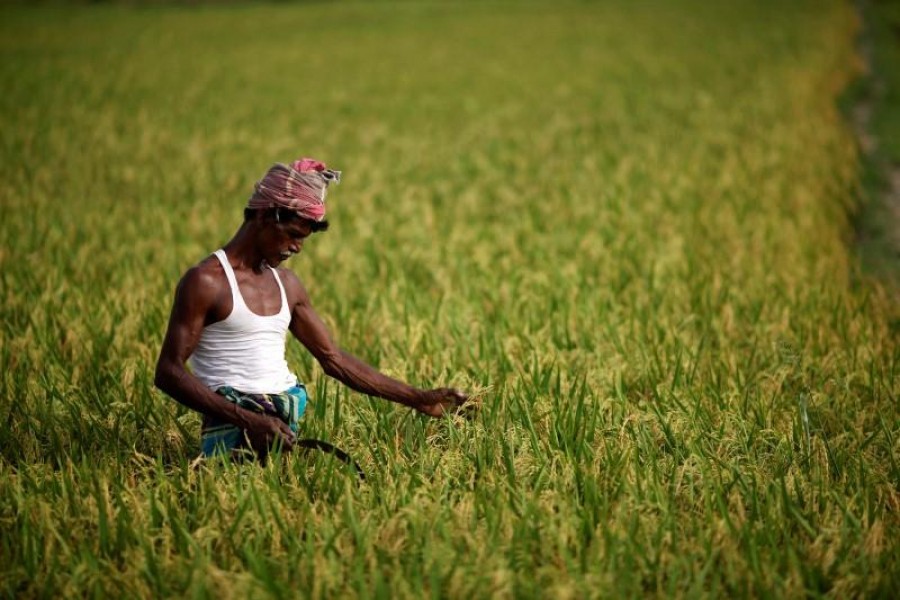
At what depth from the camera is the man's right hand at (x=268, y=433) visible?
105 inches

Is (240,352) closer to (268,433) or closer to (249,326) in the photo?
(249,326)

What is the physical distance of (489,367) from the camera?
154 inches

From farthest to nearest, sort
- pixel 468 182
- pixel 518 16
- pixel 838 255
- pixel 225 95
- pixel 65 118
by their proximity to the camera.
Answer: pixel 518 16 → pixel 225 95 → pixel 65 118 → pixel 468 182 → pixel 838 255

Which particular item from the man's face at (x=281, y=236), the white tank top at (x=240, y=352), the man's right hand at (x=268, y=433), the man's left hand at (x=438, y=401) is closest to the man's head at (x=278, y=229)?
the man's face at (x=281, y=236)

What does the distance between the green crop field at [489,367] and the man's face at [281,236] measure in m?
0.61

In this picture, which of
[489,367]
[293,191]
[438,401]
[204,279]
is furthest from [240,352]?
[489,367]

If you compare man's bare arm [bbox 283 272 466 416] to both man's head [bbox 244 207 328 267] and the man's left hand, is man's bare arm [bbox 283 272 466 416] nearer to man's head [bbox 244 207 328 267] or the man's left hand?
the man's left hand

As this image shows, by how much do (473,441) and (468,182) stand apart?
242 inches

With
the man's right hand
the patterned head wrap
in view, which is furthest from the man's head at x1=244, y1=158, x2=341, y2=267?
the man's right hand

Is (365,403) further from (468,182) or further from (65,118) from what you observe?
(65,118)

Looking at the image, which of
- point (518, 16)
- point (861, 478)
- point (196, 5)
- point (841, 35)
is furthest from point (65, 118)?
point (196, 5)

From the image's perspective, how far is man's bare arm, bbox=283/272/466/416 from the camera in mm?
2961

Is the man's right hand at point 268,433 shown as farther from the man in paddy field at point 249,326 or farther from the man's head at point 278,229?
the man's head at point 278,229

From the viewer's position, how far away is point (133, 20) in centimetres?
2991
